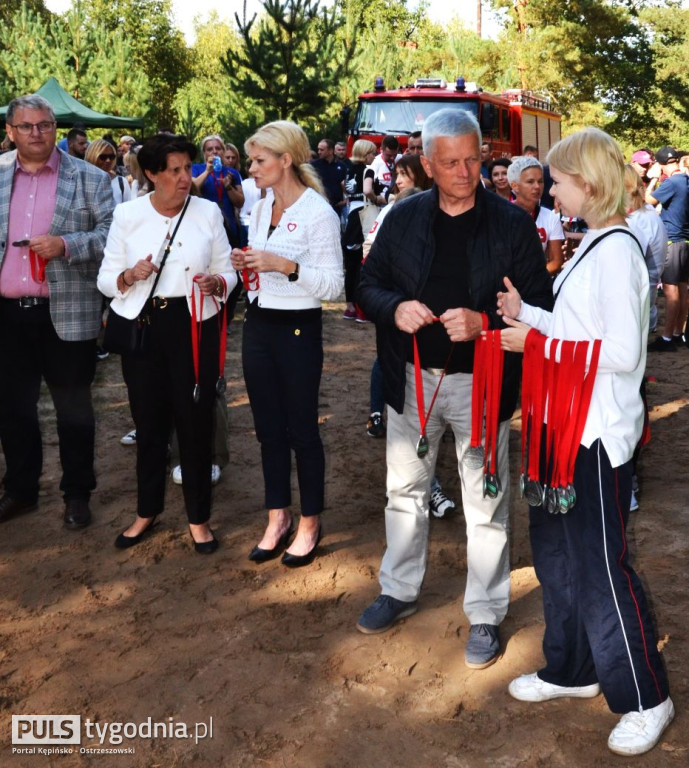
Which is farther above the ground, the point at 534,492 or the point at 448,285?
the point at 448,285

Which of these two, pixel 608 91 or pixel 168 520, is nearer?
pixel 168 520

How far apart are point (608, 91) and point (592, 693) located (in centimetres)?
3595

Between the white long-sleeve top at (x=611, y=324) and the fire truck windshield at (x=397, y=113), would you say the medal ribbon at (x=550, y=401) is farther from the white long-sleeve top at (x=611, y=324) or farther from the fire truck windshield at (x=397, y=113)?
the fire truck windshield at (x=397, y=113)

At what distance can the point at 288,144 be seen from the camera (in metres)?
4.08

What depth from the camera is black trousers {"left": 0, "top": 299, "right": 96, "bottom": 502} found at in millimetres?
4766

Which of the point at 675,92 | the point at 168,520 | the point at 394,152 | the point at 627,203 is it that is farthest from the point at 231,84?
the point at 675,92

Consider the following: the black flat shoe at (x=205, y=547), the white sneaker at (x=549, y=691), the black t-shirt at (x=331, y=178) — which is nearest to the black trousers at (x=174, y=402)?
the black flat shoe at (x=205, y=547)

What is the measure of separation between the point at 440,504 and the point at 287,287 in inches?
68.7

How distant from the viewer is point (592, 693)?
3234 mm

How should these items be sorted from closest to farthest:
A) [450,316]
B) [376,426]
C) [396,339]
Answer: [450,316] < [396,339] < [376,426]

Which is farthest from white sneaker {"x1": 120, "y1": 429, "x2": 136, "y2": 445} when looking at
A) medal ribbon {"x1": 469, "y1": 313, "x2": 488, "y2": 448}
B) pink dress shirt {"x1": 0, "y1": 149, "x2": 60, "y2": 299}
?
medal ribbon {"x1": 469, "y1": 313, "x2": 488, "y2": 448}

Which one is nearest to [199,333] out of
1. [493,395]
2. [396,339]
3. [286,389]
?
[286,389]

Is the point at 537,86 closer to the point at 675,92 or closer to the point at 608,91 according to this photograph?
the point at 608,91

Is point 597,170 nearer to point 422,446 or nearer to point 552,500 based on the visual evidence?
point 552,500
